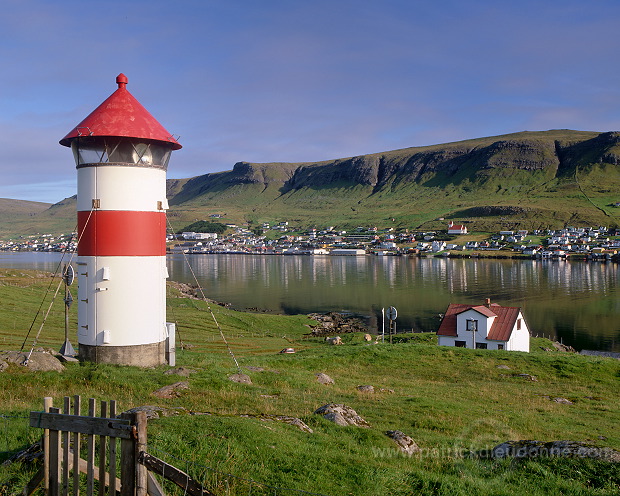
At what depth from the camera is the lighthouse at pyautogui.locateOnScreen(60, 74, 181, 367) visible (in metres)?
19.6

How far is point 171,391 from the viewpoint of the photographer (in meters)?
16.4

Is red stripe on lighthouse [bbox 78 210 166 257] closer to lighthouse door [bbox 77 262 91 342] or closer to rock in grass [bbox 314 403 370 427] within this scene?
lighthouse door [bbox 77 262 91 342]

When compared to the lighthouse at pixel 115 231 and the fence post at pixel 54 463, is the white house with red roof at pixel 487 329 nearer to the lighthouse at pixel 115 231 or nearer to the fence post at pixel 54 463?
the lighthouse at pixel 115 231

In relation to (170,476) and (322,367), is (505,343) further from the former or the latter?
(170,476)

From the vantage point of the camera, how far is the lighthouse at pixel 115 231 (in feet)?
64.4

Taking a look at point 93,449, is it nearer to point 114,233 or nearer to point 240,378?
point 240,378

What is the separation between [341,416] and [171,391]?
224 inches

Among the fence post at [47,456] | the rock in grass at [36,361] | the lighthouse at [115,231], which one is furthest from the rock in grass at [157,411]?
the lighthouse at [115,231]

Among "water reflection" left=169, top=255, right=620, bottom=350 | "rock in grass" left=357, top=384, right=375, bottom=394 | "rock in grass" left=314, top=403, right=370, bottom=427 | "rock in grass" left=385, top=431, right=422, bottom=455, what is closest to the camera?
"rock in grass" left=385, top=431, right=422, bottom=455

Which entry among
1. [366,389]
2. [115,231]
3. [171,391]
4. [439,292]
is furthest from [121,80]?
[439,292]

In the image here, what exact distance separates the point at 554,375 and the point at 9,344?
1206 inches

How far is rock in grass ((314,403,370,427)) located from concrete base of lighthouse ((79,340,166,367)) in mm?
8530

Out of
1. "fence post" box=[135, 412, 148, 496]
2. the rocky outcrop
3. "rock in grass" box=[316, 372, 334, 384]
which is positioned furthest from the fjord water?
"fence post" box=[135, 412, 148, 496]

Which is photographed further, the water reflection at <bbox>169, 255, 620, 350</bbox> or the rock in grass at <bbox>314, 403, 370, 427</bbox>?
the water reflection at <bbox>169, 255, 620, 350</bbox>
